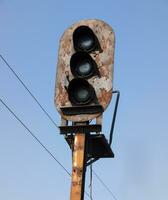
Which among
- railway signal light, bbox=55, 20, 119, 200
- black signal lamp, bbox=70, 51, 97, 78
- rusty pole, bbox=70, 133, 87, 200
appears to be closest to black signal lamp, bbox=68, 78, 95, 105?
railway signal light, bbox=55, 20, 119, 200

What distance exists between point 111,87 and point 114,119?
652mm

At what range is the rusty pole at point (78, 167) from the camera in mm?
4826

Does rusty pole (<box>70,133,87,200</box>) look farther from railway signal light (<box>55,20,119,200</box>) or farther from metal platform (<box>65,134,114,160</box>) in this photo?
metal platform (<box>65,134,114,160</box>)

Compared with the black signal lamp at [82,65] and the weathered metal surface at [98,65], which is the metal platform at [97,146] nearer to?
the weathered metal surface at [98,65]

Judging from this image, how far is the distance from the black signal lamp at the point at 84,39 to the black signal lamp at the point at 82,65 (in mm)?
187

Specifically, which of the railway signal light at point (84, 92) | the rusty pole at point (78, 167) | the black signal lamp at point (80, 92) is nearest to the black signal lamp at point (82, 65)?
the railway signal light at point (84, 92)

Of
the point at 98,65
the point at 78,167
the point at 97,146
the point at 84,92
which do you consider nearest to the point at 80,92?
the point at 84,92

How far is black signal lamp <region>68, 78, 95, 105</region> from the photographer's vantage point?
518 cm

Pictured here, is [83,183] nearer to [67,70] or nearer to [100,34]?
[67,70]

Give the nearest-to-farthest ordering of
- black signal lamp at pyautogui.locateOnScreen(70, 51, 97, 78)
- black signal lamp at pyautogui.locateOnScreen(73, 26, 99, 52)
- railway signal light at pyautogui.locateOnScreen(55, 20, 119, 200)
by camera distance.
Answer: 1. railway signal light at pyautogui.locateOnScreen(55, 20, 119, 200)
2. black signal lamp at pyautogui.locateOnScreen(70, 51, 97, 78)
3. black signal lamp at pyautogui.locateOnScreen(73, 26, 99, 52)

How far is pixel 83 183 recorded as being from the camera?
16.2 feet

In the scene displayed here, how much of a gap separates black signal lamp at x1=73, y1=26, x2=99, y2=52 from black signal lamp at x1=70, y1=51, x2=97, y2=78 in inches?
7.4

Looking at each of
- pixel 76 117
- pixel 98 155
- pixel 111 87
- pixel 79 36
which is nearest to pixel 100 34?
pixel 79 36

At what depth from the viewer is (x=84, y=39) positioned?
5.57 meters
